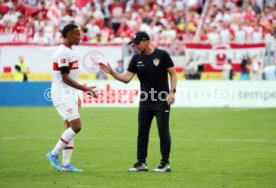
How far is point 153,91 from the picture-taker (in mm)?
13289

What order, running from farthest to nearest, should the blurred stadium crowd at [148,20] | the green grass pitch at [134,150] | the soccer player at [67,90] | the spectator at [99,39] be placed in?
the spectator at [99,39], the blurred stadium crowd at [148,20], the soccer player at [67,90], the green grass pitch at [134,150]

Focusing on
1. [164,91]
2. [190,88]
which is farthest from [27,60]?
Result: [164,91]

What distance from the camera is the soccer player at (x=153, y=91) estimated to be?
13.2 m

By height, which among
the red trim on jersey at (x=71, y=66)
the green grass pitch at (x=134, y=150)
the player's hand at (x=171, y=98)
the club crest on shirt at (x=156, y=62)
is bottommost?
the green grass pitch at (x=134, y=150)

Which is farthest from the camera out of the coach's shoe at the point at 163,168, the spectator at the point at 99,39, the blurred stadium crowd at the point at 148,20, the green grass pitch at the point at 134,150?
the spectator at the point at 99,39

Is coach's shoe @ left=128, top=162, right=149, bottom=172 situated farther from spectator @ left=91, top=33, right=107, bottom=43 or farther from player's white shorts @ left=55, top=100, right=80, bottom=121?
spectator @ left=91, top=33, right=107, bottom=43

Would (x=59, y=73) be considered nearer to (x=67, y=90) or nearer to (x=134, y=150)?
(x=67, y=90)

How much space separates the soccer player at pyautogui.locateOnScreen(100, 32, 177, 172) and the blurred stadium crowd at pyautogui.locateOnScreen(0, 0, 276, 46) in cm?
1921

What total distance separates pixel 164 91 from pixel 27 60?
20932 mm

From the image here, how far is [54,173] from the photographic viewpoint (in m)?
13.0

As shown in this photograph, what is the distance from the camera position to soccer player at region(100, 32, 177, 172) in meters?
13.2

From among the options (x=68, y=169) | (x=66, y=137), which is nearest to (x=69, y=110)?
(x=66, y=137)

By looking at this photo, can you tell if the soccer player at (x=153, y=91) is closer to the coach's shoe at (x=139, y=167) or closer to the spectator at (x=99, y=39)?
the coach's shoe at (x=139, y=167)

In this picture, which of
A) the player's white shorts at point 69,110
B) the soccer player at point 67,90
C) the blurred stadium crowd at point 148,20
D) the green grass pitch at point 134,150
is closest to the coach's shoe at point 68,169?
the soccer player at point 67,90
